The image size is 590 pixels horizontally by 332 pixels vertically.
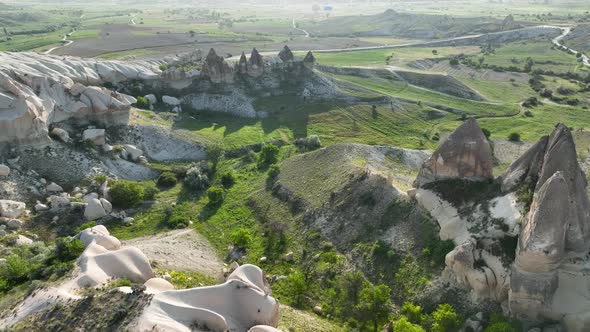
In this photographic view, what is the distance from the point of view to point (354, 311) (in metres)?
43.8

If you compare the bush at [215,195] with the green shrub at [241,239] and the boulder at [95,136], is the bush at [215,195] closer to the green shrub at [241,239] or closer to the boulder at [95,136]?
the green shrub at [241,239]

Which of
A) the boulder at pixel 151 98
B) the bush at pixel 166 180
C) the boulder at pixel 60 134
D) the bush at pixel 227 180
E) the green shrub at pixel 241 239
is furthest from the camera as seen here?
the boulder at pixel 151 98

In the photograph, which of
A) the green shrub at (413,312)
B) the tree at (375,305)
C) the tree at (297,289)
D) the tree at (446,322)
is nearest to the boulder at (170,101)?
the tree at (297,289)

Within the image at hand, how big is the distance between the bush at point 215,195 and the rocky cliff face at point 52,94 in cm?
2602

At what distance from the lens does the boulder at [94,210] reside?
60969mm

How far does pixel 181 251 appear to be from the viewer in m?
53.7

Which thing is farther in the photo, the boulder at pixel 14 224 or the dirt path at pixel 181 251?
the boulder at pixel 14 224

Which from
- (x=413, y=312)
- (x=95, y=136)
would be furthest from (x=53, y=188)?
(x=413, y=312)

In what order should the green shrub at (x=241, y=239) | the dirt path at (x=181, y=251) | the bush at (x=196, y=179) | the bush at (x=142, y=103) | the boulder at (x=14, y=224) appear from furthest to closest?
the bush at (x=142, y=103), the bush at (x=196, y=179), the boulder at (x=14, y=224), the green shrub at (x=241, y=239), the dirt path at (x=181, y=251)

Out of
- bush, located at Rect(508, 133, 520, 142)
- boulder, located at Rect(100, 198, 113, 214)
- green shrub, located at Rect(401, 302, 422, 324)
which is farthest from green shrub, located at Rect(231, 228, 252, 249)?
bush, located at Rect(508, 133, 520, 142)

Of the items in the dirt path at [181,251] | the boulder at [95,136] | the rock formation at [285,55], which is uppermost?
the rock formation at [285,55]

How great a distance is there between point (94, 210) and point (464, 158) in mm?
46577

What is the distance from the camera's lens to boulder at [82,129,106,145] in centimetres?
7494

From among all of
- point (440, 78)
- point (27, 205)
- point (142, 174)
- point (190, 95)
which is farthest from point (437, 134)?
point (27, 205)
